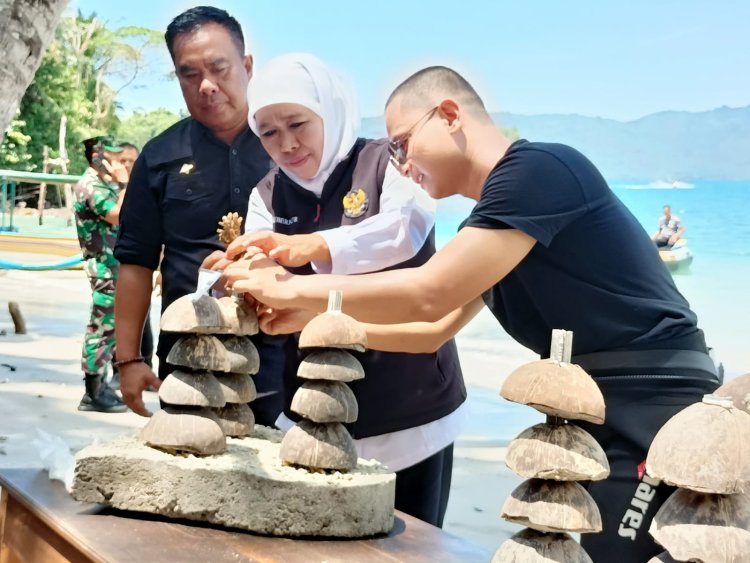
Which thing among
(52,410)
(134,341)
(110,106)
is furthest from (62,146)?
(134,341)

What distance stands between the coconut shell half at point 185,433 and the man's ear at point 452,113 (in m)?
0.68

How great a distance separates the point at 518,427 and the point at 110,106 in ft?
25.9

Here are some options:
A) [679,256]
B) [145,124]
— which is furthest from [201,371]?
[145,124]

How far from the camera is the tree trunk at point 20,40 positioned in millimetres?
2955

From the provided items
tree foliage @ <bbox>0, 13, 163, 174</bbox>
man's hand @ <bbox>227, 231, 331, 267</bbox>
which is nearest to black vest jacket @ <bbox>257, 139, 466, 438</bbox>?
man's hand @ <bbox>227, 231, 331, 267</bbox>

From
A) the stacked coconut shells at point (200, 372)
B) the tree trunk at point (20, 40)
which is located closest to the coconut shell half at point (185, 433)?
the stacked coconut shells at point (200, 372)

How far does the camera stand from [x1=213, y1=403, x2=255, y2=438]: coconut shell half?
175cm

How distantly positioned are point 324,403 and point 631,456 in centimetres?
51

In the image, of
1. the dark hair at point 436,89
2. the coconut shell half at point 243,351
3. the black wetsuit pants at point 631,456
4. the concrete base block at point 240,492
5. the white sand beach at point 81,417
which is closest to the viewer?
the black wetsuit pants at point 631,456

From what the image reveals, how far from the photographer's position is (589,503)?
3.53 ft

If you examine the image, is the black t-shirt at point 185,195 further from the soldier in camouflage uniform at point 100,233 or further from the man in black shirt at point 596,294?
the soldier in camouflage uniform at point 100,233

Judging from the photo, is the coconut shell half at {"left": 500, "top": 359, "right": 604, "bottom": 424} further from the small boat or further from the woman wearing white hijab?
the small boat

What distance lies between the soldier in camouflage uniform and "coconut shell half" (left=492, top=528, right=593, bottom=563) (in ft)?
11.1

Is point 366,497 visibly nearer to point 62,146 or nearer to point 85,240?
point 85,240
